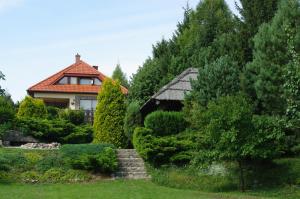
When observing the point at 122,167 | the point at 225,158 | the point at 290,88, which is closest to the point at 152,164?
the point at 122,167

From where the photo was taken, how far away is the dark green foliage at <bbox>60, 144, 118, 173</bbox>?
764 inches

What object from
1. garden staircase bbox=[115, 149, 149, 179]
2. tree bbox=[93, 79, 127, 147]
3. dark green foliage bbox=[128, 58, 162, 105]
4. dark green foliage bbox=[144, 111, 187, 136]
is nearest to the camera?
garden staircase bbox=[115, 149, 149, 179]

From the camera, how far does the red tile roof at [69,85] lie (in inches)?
1895

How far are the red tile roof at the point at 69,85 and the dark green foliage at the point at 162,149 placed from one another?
27.1 metres

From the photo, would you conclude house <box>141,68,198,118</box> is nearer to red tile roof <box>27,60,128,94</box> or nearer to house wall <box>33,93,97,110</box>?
red tile roof <box>27,60,128,94</box>

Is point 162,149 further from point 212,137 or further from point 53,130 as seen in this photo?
point 53,130

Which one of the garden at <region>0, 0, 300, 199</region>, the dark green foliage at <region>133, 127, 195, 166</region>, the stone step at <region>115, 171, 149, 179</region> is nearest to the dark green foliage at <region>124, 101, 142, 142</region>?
the garden at <region>0, 0, 300, 199</region>

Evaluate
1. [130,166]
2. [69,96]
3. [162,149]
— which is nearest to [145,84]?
[130,166]

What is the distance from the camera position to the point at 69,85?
49.4 metres

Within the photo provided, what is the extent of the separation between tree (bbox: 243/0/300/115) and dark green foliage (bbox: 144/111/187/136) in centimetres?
469

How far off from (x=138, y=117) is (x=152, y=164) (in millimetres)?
5125

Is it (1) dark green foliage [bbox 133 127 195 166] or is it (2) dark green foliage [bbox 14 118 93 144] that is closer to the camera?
(1) dark green foliage [bbox 133 127 195 166]

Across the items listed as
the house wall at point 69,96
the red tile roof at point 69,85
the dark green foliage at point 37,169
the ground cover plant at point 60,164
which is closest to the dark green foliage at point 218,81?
the ground cover plant at point 60,164

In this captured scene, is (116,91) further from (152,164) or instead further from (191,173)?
(191,173)
